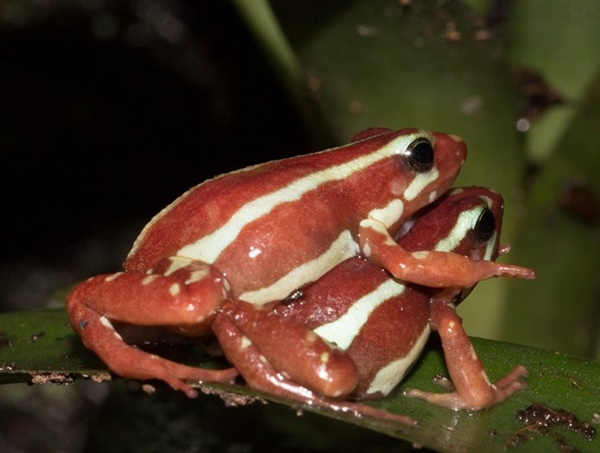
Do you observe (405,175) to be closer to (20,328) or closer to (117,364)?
(117,364)

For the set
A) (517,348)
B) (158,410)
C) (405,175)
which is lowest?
(158,410)

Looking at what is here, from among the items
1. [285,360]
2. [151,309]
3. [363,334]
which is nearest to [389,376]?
[363,334]

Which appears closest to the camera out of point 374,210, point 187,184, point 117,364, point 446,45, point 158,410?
point 117,364

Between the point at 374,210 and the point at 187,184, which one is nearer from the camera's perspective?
the point at 374,210

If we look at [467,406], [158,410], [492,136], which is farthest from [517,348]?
[158,410]

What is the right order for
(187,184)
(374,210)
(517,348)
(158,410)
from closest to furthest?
(517,348) → (374,210) → (158,410) → (187,184)

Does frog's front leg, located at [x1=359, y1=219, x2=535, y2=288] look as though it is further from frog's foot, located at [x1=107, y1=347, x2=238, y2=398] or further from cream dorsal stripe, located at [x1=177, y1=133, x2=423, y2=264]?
frog's foot, located at [x1=107, y1=347, x2=238, y2=398]

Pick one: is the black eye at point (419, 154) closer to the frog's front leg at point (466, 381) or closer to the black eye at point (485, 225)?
the black eye at point (485, 225)

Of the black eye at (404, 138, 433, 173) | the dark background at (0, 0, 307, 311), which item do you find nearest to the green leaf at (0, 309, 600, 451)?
the black eye at (404, 138, 433, 173)
